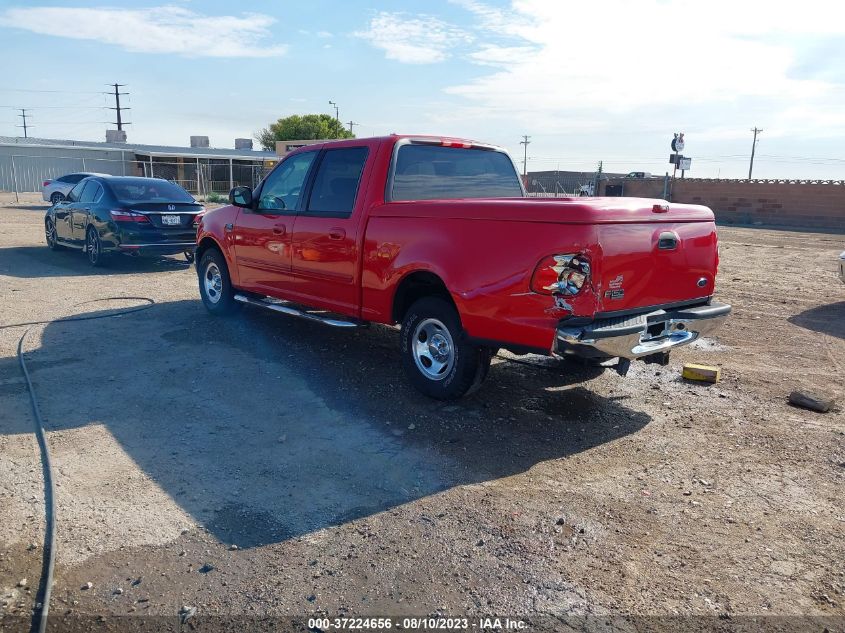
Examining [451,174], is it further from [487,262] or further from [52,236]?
[52,236]

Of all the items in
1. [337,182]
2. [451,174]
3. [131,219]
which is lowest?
[131,219]

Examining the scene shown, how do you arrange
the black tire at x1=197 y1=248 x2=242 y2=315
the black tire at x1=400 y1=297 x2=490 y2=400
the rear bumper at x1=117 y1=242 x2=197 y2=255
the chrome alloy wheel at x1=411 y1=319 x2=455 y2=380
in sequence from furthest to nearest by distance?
the rear bumper at x1=117 y1=242 x2=197 y2=255 < the black tire at x1=197 y1=248 x2=242 y2=315 < the chrome alloy wheel at x1=411 y1=319 x2=455 y2=380 < the black tire at x1=400 y1=297 x2=490 y2=400

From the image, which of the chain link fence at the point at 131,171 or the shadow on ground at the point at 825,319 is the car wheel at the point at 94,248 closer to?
the shadow on ground at the point at 825,319

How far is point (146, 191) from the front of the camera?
12195 millimetres

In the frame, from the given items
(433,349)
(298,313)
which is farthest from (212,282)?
(433,349)

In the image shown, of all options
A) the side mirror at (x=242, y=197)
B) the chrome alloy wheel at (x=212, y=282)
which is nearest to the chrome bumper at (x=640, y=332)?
the side mirror at (x=242, y=197)

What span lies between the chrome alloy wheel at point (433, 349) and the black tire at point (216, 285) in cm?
334

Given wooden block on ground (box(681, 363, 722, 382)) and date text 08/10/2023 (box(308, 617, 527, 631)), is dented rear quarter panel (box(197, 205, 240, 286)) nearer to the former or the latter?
wooden block on ground (box(681, 363, 722, 382))

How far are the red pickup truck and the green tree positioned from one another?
5645 centimetres

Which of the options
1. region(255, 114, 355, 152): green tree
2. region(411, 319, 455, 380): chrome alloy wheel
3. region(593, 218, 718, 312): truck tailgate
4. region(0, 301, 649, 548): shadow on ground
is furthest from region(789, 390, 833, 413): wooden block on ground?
region(255, 114, 355, 152): green tree

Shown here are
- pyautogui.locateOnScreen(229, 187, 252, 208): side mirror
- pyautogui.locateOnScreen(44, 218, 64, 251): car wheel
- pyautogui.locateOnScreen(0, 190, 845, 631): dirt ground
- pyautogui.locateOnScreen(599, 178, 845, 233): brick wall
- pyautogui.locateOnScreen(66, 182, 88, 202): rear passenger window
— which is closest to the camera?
pyautogui.locateOnScreen(0, 190, 845, 631): dirt ground

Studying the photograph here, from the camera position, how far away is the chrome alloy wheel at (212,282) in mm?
8305

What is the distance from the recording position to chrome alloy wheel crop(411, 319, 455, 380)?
5285 millimetres

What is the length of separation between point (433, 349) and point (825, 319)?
246 inches
